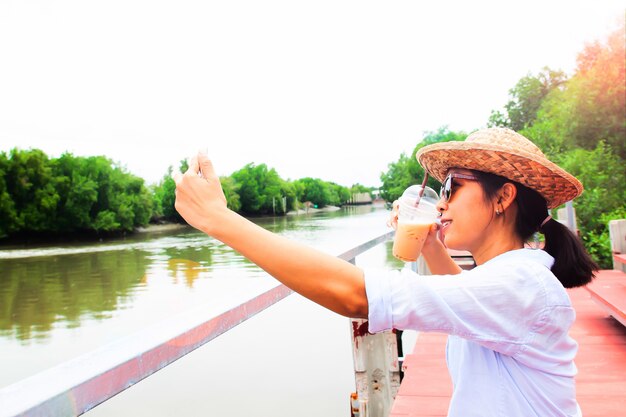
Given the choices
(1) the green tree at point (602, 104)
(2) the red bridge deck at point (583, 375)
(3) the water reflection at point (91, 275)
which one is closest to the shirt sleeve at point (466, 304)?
(2) the red bridge deck at point (583, 375)

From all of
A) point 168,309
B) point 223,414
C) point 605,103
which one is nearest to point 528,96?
point 168,309

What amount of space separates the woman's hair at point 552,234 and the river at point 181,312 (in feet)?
2.43

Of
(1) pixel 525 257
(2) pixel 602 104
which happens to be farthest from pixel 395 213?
(2) pixel 602 104

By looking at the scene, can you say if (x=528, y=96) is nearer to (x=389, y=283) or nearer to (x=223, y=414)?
(x=223, y=414)

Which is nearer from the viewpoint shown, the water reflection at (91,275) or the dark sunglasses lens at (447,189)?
the dark sunglasses lens at (447,189)

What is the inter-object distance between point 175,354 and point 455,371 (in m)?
0.59

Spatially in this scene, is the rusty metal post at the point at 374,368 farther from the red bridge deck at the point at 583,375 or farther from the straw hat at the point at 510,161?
the straw hat at the point at 510,161

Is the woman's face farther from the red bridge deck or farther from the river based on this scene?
the red bridge deck

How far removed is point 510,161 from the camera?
1.12 meters

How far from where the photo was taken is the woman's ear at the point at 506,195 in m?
1.17

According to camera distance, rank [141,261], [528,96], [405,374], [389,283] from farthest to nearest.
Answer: [141,261] → [528,96] → [405,374] → [389,283]

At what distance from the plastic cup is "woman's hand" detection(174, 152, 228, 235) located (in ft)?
2.59

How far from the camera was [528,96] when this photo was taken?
43.7 m

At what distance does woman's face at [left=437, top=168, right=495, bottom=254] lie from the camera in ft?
3.84
